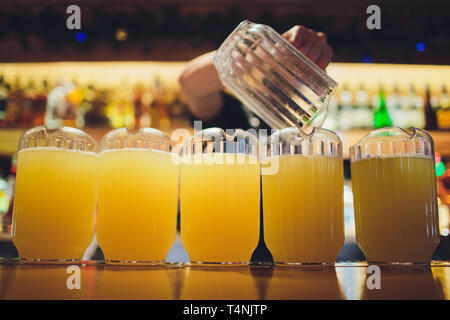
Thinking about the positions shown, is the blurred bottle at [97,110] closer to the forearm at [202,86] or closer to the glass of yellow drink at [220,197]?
the forearm at [202,86]

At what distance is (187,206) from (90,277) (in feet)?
0.77

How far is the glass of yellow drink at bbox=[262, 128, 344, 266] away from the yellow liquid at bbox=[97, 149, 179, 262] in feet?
0.55

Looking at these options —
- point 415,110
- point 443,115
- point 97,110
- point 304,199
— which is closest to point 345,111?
point 415,110

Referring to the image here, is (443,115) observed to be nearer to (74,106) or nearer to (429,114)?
(429,114)

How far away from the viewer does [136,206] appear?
0.60m

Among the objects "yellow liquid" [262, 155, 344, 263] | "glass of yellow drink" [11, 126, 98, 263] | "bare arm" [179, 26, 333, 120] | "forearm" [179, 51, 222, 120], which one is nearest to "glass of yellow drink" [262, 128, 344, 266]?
"yellow liquid" [262, 155, 344, 263]

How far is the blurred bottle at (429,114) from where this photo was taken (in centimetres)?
213

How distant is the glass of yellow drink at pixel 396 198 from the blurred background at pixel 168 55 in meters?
1.42

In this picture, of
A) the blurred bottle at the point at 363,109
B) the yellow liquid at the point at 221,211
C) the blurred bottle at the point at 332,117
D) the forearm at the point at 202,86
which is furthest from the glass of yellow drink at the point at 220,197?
the blurred bottle at the point at 363,109

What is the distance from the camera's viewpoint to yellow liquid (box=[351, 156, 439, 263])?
2.01ft

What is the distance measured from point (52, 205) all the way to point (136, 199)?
0.13 meters

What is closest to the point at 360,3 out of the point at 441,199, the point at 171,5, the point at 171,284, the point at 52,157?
the point at 171,5

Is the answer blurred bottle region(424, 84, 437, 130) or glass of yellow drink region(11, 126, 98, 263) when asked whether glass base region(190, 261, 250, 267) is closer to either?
glass of yellow drink region(11, 126, 98, 263)

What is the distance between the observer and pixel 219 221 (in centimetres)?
60
